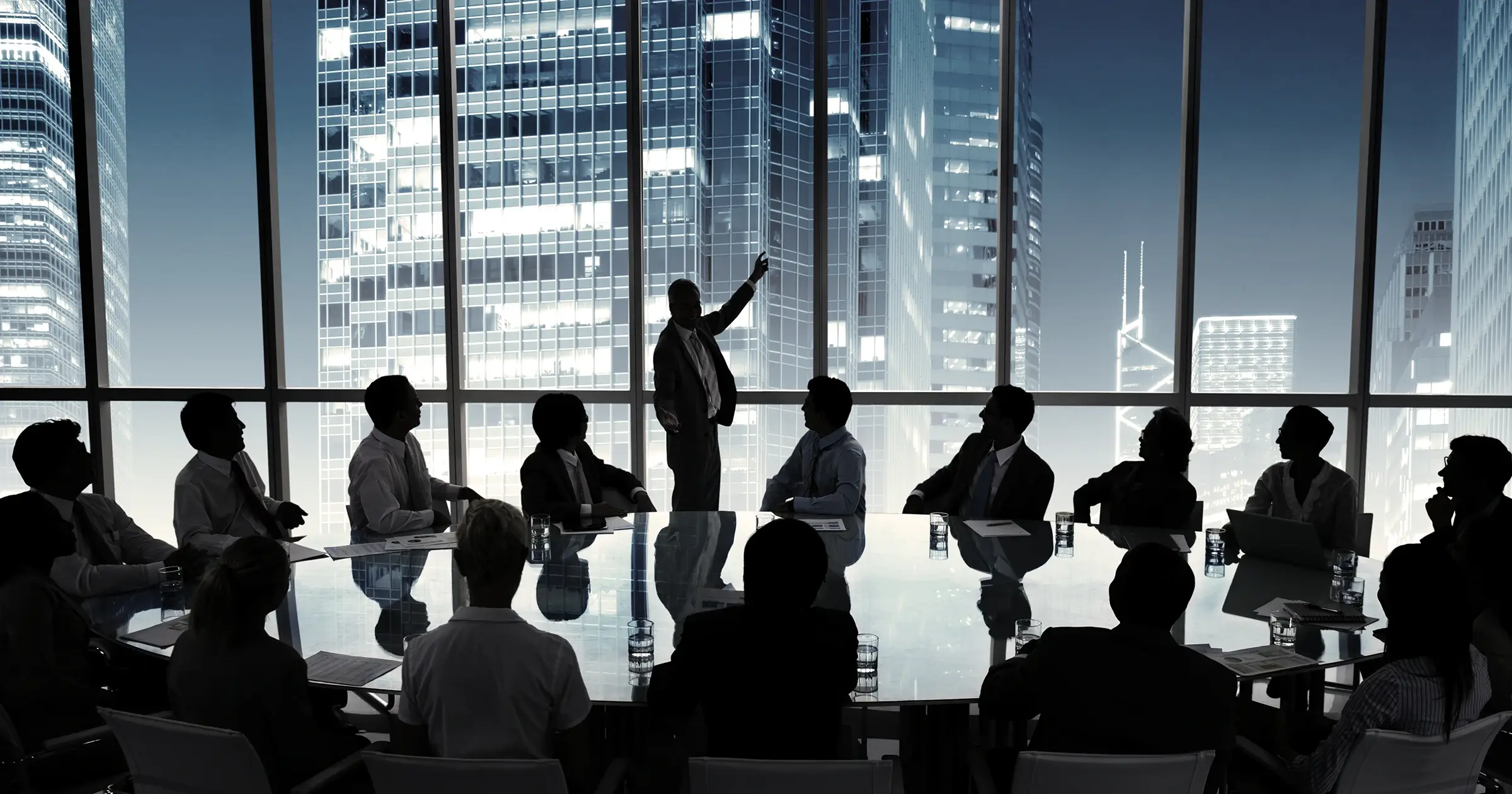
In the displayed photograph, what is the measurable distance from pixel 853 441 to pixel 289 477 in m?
4.51

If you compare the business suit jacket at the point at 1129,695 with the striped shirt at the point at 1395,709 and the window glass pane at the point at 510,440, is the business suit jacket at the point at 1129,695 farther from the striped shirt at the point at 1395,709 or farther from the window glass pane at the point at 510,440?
the window glass pane at the point at 510,440

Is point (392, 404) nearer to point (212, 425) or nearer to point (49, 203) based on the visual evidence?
point (212, 425)

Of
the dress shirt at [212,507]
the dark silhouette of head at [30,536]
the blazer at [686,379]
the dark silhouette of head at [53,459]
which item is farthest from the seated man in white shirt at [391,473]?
the dark silhouette of head at [30,536]

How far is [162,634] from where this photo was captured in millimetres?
2570

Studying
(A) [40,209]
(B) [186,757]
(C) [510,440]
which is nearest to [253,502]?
(B) [186,757]

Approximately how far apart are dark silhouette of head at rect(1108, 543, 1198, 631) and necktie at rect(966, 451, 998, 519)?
2539 mm

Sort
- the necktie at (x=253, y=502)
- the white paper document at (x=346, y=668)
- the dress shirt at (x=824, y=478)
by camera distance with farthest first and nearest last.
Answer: the dress shirt at (x=824, y=478)
the necktie at (x=253, y=502)
the white paper document at (x=346, y=668)

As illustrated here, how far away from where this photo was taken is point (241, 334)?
21.9 ft

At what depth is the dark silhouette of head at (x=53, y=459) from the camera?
3.05 meters

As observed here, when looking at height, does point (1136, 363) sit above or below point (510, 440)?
above

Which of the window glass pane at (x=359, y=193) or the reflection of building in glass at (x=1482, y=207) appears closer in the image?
the reflection of building in glass at (x=1482, y=207)

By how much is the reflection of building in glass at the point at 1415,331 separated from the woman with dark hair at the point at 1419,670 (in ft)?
15.5

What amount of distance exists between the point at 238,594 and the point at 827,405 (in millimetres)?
2894

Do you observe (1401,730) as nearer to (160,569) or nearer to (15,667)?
(15,667)
